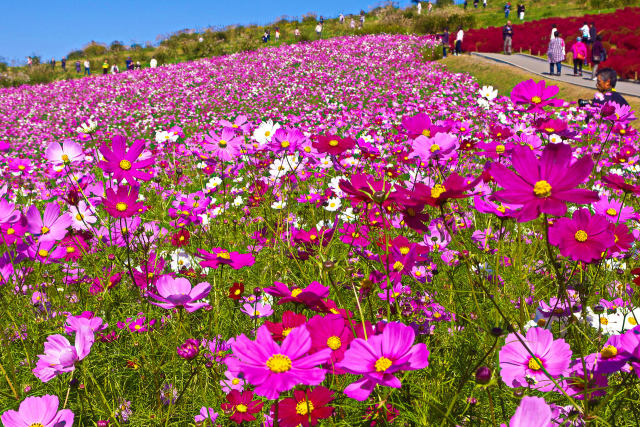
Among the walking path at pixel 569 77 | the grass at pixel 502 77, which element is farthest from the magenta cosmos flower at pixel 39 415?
the walking path at pixel 569 77

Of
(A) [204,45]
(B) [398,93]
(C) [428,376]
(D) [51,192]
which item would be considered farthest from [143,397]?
(A) [204,45]

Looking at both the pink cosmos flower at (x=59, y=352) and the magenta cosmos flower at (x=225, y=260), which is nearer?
the pink cosmos flower at (x=59, y=352)

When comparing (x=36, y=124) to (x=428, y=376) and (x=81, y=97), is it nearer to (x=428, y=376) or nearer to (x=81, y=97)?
(x=81, y=97)

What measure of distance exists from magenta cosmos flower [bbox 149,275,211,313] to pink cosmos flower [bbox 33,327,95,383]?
164 mm

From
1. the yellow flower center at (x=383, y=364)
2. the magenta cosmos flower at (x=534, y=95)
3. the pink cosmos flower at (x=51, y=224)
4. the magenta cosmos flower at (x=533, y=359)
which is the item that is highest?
the magenta cosmos flower at (x=534, y=95)

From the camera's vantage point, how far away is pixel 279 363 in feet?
2.35

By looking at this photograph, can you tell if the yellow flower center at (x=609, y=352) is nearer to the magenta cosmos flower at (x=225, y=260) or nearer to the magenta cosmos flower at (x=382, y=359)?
the magenta cosmos flower at (x=382, y=359)

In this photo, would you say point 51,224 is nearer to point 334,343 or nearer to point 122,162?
point 122,162

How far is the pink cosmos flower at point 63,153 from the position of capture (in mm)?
1734

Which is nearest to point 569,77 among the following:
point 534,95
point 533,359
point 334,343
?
point 534,95

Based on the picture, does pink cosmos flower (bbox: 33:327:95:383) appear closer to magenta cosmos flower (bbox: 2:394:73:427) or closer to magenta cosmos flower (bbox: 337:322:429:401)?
Result: magenta cosmos flower (bbox: 2:394:73:427)

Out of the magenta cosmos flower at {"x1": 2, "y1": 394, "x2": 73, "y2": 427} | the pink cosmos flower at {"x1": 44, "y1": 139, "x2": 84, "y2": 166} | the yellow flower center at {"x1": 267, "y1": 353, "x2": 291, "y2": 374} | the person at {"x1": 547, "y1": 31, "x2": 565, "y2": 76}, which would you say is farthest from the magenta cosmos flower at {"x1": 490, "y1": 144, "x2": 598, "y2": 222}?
the person at {"x1": 547, "y1": 31, "x2": 565, "y2": 76}

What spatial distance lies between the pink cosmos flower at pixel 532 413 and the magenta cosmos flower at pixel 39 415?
2.83 ft

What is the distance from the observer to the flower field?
41.7 ft
